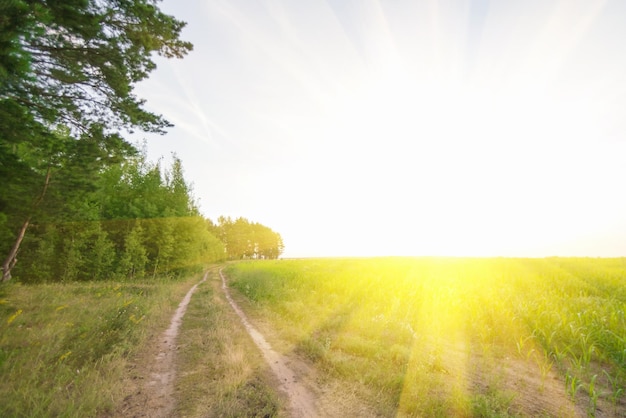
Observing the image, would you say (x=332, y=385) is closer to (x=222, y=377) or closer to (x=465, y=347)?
(x=222, y=377)

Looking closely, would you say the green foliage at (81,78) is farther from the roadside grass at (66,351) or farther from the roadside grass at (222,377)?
the roadside grass at (222,377)

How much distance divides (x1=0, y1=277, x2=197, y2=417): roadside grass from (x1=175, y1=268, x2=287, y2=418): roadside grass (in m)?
1.35

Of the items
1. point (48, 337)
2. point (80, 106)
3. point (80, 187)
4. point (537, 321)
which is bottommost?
point (48, 337)

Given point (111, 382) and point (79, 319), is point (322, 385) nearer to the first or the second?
point (111, 382)

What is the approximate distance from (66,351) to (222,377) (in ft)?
14.8

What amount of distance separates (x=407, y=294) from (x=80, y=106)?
51.3ft

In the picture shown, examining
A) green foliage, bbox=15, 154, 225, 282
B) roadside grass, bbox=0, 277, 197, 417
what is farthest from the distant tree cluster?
roadside grass, bbox=0, 277, 197, 417

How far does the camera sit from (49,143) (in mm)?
8344

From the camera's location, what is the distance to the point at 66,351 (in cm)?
675

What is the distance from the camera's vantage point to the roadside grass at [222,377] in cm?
474

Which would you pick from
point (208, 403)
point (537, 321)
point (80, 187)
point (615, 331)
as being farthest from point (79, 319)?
point (615, 331)

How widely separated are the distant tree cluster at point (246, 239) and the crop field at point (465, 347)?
9530 centimetres

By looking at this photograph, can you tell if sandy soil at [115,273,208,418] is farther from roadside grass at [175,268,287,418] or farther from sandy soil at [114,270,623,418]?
roadside grass at [175,268,287,418]

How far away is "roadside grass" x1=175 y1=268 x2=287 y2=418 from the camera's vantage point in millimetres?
4742
